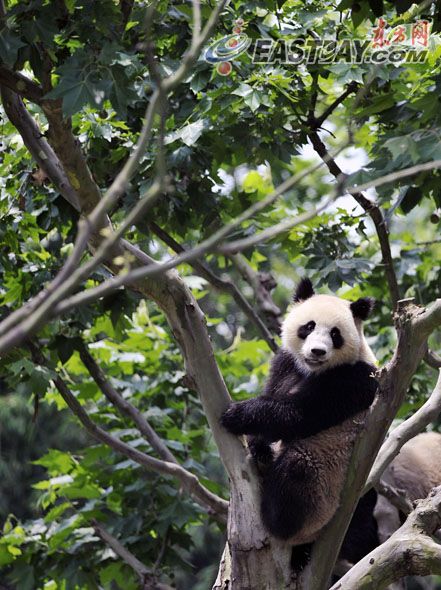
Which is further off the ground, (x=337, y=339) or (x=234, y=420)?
(x=337, y=339)

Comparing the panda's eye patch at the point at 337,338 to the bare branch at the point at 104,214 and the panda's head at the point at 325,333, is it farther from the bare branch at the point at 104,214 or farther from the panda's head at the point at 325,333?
the bare branch at the point at 104,214

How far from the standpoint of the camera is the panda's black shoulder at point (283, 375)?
5345mm

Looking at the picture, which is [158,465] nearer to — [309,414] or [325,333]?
[309,414]

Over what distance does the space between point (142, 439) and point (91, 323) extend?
114 cm

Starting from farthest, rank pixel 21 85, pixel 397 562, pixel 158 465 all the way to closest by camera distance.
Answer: pixel 158 465 → pixel 21 85 → pixel 397 562

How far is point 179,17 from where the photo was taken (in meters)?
5.30

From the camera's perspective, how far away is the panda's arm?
4777 mm

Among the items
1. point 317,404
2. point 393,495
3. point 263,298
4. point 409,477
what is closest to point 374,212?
point 317,404

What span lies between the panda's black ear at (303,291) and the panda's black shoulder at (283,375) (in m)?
0.37

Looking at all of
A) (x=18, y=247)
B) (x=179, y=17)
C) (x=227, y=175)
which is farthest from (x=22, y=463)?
(x=179, y=17)

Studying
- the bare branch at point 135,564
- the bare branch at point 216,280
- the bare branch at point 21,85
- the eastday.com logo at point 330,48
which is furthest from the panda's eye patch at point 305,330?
the bare branch at point 21,85

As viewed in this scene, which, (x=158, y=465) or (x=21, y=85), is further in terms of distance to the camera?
(x=158, y=465)

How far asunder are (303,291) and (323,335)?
58cm

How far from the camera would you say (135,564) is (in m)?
6.08
